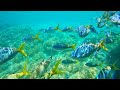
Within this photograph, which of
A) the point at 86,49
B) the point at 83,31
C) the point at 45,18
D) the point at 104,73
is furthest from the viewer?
the point at 45,18

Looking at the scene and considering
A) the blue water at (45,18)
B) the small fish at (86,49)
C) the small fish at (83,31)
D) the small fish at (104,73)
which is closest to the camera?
the small fish at (104,73)

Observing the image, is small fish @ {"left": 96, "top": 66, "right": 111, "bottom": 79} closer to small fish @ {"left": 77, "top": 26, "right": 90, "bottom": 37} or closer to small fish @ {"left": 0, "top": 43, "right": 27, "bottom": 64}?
small fish @ {"left": 77, "top": 26, "right": 90, "bottom": 37}

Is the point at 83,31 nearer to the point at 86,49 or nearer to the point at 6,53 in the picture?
the point at 86,49

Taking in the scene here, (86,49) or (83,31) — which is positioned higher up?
(83,31)

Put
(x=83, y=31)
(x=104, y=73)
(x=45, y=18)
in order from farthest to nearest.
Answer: (x=45, y=18) < (x=83, y=31) < (x=104, y=73)

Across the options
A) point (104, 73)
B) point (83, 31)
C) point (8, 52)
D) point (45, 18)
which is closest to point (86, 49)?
point (104, 73)

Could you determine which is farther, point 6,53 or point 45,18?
point 45,18

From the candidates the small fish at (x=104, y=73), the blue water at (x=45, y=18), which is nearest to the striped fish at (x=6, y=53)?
the blue water at (x=45, y=18)

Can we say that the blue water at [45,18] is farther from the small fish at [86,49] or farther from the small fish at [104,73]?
the small fish at [104,73]
